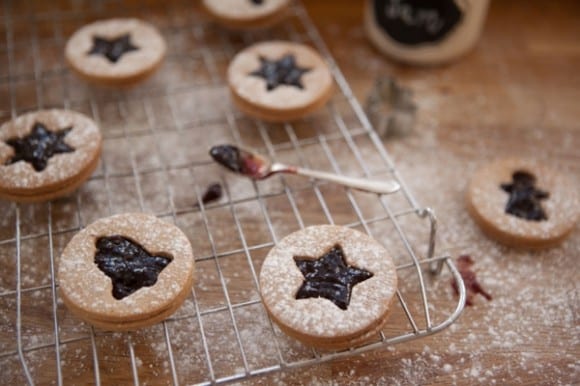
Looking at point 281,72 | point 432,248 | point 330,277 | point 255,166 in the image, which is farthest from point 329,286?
point 281,72

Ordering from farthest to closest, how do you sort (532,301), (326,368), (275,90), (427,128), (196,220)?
1. (427,128)
2. (275,90)
3. (196,220)
4. (532,301)
5. (326,368)

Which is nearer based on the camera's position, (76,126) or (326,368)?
(326,368)

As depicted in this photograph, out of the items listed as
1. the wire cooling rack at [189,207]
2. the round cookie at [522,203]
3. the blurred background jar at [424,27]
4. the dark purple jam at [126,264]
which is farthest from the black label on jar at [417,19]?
the dark purple jam at [126,264]

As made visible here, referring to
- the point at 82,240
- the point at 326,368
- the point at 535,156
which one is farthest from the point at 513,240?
the point at 82,240

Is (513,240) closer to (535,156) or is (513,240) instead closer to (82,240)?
(535,156)

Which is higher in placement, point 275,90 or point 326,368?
point 275,90

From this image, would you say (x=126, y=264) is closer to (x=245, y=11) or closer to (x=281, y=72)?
(x=281, y=72)

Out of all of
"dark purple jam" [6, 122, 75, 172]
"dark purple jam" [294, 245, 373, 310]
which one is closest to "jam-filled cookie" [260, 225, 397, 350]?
"dark purple jam" [294, 245, 373, 310]
